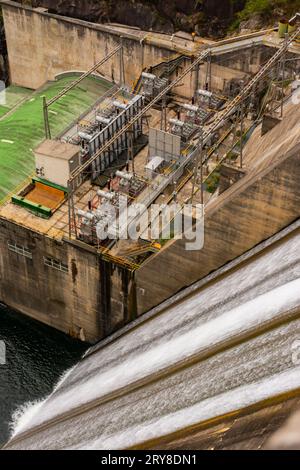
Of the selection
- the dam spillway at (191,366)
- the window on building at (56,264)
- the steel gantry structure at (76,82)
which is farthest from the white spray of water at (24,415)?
the steel gantry structure at (76,82)

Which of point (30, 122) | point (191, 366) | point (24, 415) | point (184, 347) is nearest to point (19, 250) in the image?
point (24, 415)

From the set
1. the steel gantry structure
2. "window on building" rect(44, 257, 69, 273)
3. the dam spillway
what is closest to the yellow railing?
the steel gantry structure

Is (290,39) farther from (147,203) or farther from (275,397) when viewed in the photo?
(275,397)

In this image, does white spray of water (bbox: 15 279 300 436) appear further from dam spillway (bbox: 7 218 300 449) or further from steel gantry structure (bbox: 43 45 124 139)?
steel gantry structure (bbox: 43 45 124 139)

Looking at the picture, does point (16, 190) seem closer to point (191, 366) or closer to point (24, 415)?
point (24, 415)

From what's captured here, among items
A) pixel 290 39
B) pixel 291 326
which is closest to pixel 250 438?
pixel 291 326

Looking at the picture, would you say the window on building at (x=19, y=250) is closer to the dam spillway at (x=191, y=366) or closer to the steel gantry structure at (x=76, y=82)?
the dam spillway at (x=191, y=366)
